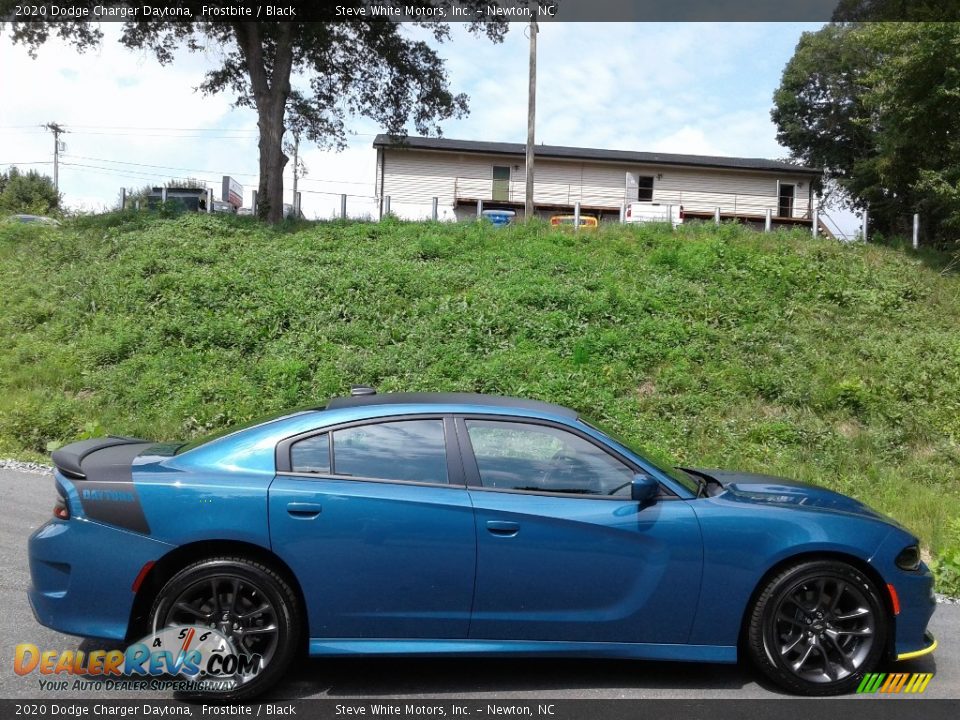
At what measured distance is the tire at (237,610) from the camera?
3807mm

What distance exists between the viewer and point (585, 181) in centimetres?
3444

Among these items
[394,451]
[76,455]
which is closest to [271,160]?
[76,455]

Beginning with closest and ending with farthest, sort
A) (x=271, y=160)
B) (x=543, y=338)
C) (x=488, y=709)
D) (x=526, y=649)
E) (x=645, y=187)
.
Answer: (x=488, y=709) < (x=526, y=649) < (x=543, y=338) < (x=271, y=160) < (x=645, y=187)

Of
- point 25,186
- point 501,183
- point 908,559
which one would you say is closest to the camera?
point 908,559

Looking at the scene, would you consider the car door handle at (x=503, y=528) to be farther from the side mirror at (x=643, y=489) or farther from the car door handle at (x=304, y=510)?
the car door handle at (x=304, y=510)

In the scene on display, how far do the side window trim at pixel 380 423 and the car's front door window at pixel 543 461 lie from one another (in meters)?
0.10

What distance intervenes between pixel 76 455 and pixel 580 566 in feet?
8.88

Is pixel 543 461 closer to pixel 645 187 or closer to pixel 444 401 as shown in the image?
pixel 444 401

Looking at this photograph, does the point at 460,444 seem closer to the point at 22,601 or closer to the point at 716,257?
the point at 22,601

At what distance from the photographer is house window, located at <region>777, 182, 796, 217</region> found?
35531 mm

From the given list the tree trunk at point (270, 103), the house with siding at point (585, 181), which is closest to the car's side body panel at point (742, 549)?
the tree trunk at point (270, 103)

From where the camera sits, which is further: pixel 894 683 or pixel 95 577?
pixel 894 683

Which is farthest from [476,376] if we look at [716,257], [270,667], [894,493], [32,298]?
[32,298]

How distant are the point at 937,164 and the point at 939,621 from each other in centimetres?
1337
